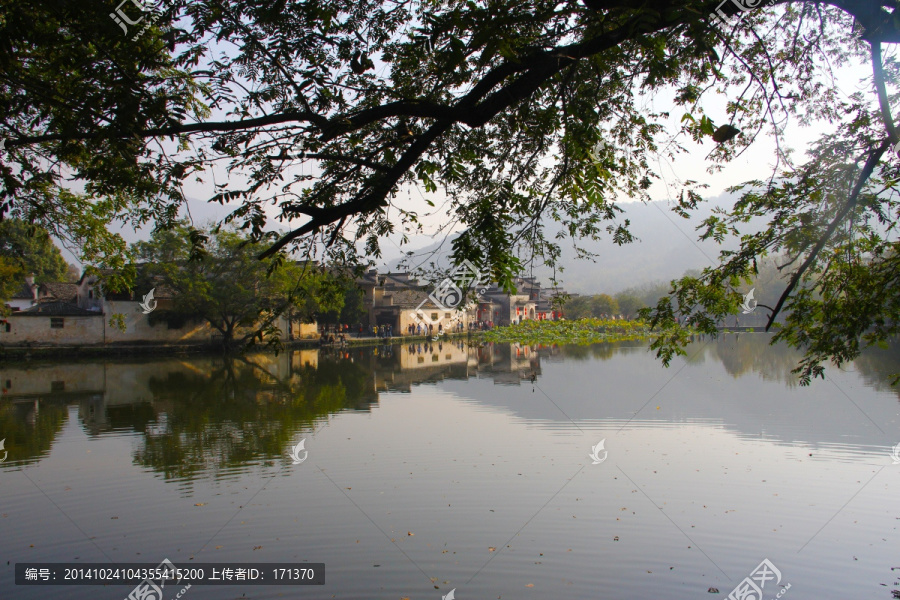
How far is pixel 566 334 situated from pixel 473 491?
32.8m

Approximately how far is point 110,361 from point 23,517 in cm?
2027

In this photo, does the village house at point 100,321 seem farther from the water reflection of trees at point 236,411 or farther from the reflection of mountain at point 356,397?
the water reflection of trees at point 236,411

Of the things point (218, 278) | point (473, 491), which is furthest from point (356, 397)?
point (218, 278)

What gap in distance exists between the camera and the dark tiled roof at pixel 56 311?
84.4ft

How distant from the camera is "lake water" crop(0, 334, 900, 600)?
4723 millimetres

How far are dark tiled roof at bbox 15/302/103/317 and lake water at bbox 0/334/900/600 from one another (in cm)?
1410

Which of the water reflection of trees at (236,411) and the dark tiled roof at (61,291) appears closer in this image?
the water reflection of trees at (236,411)

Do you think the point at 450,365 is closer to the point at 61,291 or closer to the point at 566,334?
the point at 566,334

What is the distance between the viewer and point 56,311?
2641cm

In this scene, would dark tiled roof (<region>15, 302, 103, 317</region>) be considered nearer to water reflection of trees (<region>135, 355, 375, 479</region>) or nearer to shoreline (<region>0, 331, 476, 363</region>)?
shoreline (<region>0, 331, 476, 363</region>)

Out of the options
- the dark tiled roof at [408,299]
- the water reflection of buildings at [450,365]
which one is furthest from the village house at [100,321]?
the water reflection of buildings at [450,365]

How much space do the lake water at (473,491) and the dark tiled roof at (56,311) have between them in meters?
14.1

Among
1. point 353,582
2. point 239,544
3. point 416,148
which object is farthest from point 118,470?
point 416,148

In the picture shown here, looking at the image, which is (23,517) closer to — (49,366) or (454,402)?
(454,402)
